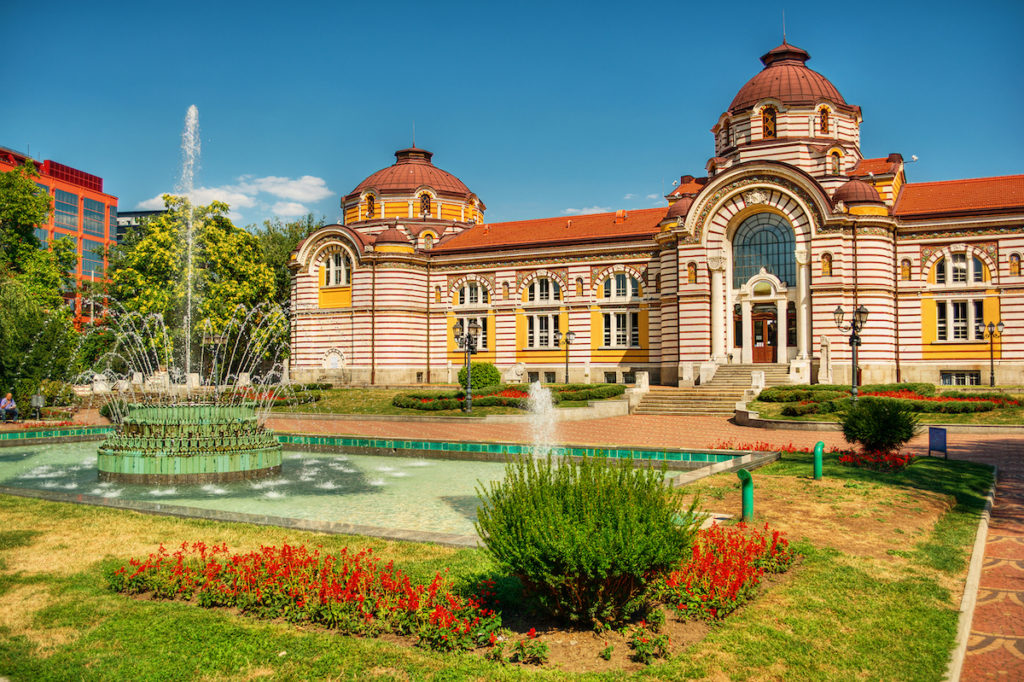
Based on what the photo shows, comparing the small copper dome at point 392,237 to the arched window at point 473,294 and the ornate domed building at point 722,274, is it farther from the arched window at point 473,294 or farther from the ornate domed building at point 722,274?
the arched window at point 473,294

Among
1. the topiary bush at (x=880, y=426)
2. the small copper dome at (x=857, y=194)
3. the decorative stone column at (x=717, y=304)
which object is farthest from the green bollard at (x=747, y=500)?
the small copper dome at (x=857, y=194)

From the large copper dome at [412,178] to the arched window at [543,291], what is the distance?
11774 millimetres

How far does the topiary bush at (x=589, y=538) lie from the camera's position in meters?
6.21

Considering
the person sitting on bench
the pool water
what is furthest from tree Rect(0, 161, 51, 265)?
the pool water

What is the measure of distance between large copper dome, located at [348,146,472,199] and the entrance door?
24582mm

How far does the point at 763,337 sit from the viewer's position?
127ft

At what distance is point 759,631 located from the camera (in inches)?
257

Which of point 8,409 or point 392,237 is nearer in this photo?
point 8,409

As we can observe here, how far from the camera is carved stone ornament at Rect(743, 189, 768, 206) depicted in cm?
3728

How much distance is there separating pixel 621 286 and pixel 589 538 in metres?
38.7

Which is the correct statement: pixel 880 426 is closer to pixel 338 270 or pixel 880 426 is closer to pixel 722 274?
pixel 722 274

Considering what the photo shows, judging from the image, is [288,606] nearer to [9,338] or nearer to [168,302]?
[9,338]

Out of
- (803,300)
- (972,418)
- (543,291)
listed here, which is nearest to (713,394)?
(803,300)

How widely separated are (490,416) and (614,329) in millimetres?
16452
